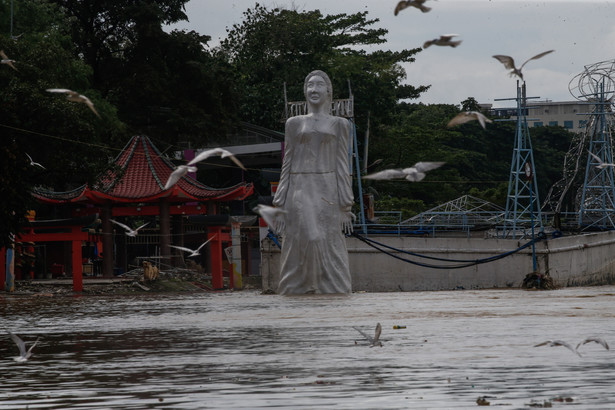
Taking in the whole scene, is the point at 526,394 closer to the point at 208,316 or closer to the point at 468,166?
the point at 208,316

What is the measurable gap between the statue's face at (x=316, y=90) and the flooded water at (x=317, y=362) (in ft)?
20.0

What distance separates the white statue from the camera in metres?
21.9

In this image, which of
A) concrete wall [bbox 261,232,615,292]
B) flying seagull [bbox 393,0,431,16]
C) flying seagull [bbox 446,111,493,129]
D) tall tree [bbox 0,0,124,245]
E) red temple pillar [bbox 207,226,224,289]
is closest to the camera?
flying seagull [bbox 393,0,431,16]

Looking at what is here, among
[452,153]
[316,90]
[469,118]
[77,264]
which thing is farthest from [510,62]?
[452,153]

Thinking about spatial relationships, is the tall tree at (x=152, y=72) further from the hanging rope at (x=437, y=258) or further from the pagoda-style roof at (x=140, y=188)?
the hanging rope at (x=437, y=258)

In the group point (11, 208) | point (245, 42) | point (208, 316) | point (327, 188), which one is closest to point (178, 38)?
point (245, 42)

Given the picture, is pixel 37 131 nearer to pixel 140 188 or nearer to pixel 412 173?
pixel 140 188

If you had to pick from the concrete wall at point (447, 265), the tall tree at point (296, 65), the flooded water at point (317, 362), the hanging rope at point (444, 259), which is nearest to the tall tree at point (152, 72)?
the tall tree at point (296, 65)

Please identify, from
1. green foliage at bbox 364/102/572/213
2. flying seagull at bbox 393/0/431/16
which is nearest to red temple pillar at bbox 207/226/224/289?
green foliage at bbox 364/102/572/213

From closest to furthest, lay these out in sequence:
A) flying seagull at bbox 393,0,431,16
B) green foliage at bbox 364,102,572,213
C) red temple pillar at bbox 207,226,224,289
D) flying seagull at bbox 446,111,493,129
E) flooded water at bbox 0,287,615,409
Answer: flooded water at bbox 0,287,615,409 < flying seagull at bbox 393,0,431,16 < flying seagull at bbox 446,111,493,129 < red temple pillar at bbox 207,226,224,289 < green foliage at bbox 364,102,572,213

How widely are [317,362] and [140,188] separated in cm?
2998

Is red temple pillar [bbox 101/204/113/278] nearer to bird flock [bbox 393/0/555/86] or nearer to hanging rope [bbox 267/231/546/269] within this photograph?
hanging rope [bbox 267/231/546/269]

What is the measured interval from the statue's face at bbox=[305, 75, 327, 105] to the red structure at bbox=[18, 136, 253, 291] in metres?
15.3

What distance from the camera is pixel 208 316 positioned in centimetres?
1736
